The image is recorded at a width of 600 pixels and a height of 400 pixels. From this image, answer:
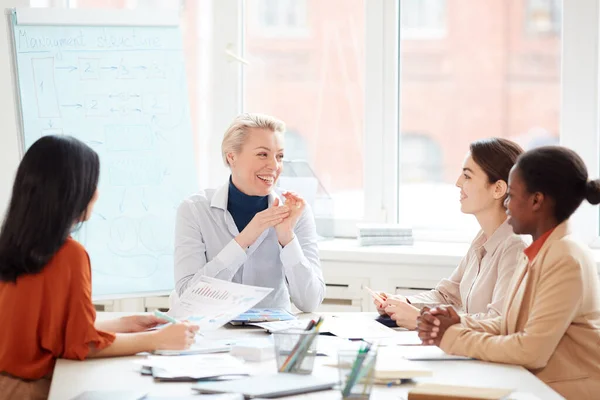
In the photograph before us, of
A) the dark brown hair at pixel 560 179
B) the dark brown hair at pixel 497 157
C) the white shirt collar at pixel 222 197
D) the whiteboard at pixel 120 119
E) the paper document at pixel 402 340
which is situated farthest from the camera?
the whiteboard at pixel 120 119

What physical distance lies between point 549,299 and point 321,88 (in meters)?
2.15

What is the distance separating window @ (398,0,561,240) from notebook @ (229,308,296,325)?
1491 mm

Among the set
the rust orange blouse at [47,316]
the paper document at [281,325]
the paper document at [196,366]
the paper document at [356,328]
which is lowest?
the paper document at [356,328]

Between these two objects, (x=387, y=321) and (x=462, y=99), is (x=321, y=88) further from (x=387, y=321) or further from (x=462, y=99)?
(x=387, y=321)

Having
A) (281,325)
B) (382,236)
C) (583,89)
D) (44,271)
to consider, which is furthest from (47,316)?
(583,89)

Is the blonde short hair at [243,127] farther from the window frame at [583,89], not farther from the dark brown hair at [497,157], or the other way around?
the window frame at [583,89]

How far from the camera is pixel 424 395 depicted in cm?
149

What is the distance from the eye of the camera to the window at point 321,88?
372cm

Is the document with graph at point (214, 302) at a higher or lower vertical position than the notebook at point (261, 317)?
higher

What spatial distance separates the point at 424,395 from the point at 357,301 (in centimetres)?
192

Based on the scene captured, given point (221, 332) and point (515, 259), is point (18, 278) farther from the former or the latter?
point (515, 259)

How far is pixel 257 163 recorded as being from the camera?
8.87 feet

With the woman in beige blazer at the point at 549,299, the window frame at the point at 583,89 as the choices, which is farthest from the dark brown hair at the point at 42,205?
the window frame at the point at 583,89

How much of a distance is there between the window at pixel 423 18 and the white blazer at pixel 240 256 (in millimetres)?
1285
